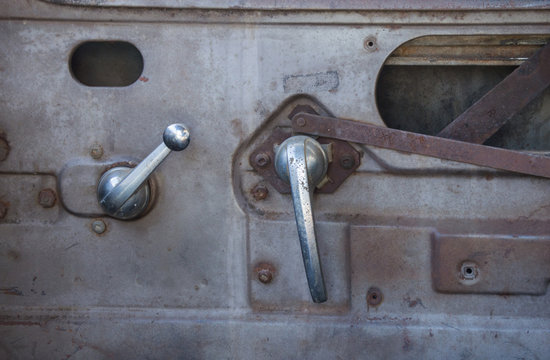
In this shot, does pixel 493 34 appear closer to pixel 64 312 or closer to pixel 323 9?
pixel 323 9

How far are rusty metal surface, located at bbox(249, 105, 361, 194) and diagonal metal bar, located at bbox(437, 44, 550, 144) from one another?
197 millimetres

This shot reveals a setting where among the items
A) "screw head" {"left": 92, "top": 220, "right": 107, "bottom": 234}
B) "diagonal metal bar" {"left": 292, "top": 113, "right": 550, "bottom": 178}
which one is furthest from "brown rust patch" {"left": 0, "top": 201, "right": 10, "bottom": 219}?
"diagonal metal bar" {"left": 292, "top": 113, "right": 550, "bottom": 178}

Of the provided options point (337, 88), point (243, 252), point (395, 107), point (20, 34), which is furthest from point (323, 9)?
point (20, 34)

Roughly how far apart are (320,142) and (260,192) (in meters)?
0.16

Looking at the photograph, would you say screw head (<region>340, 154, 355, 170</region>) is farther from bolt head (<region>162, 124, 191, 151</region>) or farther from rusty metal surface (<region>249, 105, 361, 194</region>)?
bolt head (<region>162, 124, 191, 151</region>)

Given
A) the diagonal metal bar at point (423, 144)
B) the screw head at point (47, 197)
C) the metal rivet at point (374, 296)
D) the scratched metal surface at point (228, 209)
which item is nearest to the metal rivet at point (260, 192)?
the scratched metal surface at point (228, 209)

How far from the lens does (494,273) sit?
104cm

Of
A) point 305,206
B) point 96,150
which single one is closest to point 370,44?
point 305,206

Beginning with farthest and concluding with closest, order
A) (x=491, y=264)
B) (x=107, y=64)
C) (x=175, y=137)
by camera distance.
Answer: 1. (x=107, y=64)
2. (x=491, y=264)
3. (x=175, y=137)

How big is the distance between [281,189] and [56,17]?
22.3 inches

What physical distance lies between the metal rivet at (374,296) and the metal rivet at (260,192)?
0.29 metres

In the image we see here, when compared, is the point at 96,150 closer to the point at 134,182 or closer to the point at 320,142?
the point at 134,182

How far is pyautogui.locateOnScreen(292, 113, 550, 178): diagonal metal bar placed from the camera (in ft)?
3.32

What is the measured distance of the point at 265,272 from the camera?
1.06 m
